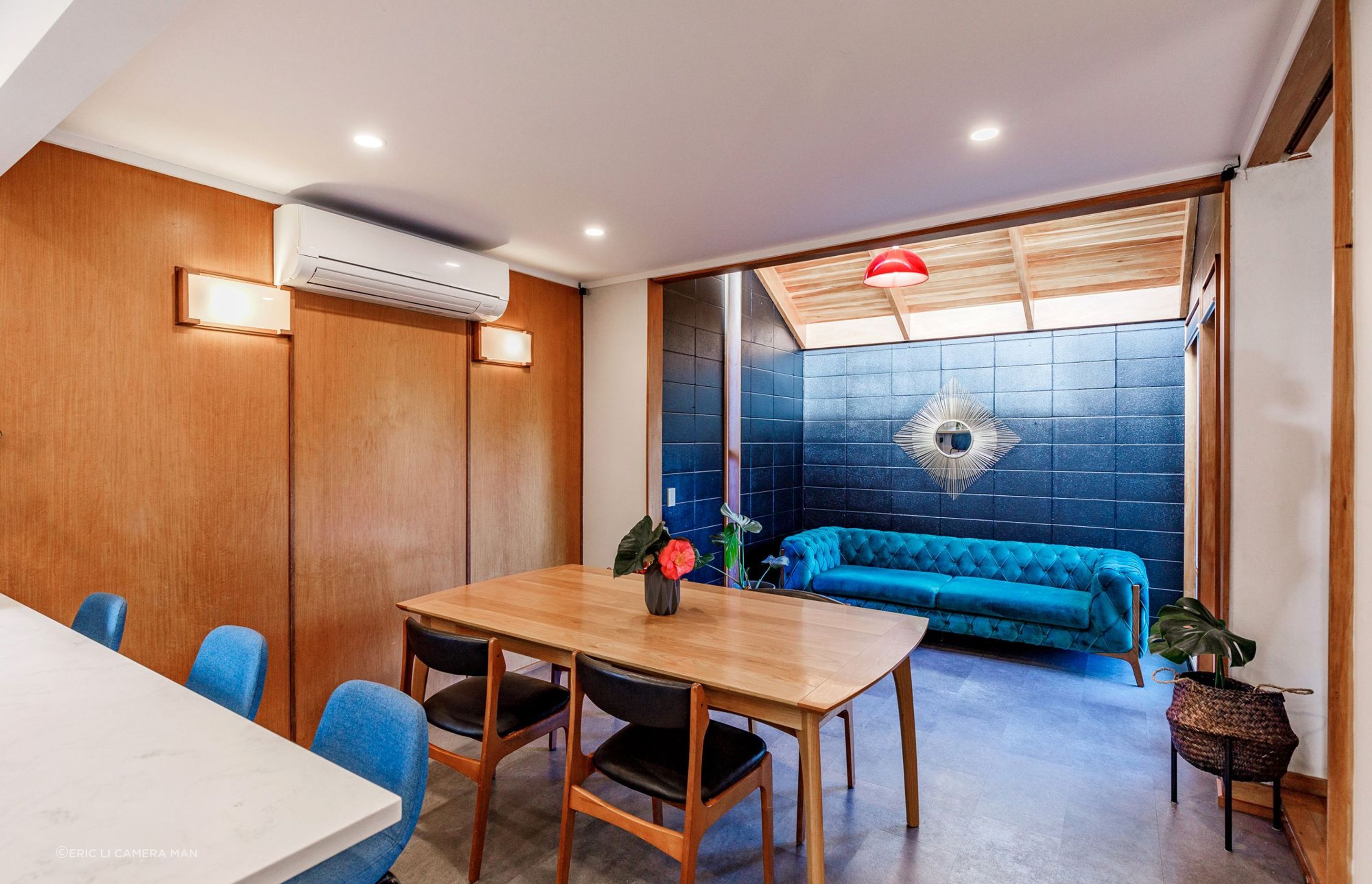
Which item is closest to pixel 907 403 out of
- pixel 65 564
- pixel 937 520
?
pixel 937 520

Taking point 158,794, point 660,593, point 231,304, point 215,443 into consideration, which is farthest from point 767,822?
point 231,304

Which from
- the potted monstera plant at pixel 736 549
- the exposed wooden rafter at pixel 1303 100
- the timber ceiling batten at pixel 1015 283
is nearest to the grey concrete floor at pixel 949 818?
the potted monstera plant at pixel 736 549

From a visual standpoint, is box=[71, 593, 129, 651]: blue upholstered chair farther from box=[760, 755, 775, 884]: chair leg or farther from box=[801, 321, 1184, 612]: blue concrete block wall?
box=[801, 321, 1184, 612]: blue concrete block wall

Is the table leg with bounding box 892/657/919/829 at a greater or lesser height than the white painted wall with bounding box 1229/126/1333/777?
lesser

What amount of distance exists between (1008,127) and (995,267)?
3.06 m

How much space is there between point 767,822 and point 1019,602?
9.84 ft

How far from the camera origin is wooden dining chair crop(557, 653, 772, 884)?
5.70ft

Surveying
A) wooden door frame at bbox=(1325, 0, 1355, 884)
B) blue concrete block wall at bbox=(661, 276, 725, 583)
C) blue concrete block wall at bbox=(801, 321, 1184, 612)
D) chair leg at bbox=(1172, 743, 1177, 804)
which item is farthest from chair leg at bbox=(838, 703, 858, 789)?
blue concrete block wall at bbox=(801, 321, 1184, 612)

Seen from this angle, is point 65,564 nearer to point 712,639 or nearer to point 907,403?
point 712,639

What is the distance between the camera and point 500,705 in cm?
236

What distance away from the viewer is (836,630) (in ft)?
7.39

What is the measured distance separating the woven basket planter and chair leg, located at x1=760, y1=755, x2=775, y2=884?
5.01 feet

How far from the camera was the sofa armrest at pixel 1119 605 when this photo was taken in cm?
396

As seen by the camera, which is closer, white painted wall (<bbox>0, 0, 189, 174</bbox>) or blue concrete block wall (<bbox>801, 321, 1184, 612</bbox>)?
white painted wall (<bbox>0, 0, 189, 174</bbox>)
